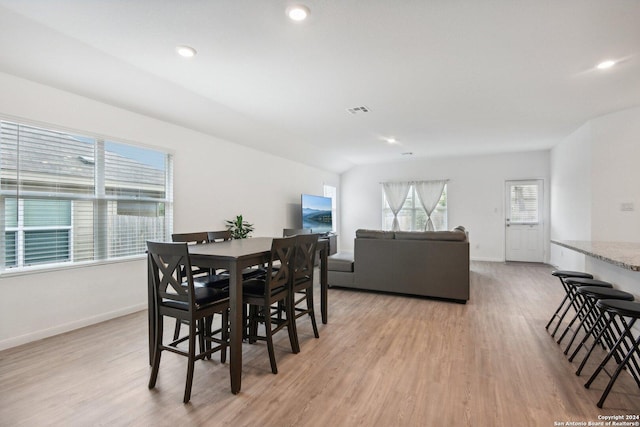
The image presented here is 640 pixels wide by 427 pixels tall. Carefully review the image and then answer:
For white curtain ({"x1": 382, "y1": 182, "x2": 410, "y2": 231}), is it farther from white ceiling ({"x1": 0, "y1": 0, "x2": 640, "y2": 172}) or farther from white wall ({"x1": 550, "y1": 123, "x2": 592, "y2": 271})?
white ceiling ({"x1": 0, "y1": 0, "x2": 640, "y2": 172})

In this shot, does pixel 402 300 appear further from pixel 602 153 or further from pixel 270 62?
pixel 602 153

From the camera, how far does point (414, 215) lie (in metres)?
8.52

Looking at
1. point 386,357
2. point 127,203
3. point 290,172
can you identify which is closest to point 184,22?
point 127,203

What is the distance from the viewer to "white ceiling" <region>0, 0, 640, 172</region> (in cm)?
221

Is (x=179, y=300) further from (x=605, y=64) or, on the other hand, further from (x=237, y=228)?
(x=605, y=64)

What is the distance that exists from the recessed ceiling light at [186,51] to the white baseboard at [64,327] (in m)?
2.85

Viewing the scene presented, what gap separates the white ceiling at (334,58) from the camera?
221 cm

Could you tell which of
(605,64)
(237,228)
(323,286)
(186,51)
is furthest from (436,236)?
(186,51)

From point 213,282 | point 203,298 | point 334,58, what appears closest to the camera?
point 203,298

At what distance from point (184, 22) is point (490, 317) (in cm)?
409

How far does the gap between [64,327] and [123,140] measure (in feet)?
6.79

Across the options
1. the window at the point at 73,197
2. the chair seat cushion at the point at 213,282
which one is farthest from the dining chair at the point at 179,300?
the window at the point at 73,197

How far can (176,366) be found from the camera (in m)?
2.40

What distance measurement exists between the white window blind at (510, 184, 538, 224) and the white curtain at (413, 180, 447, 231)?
5.44ft
